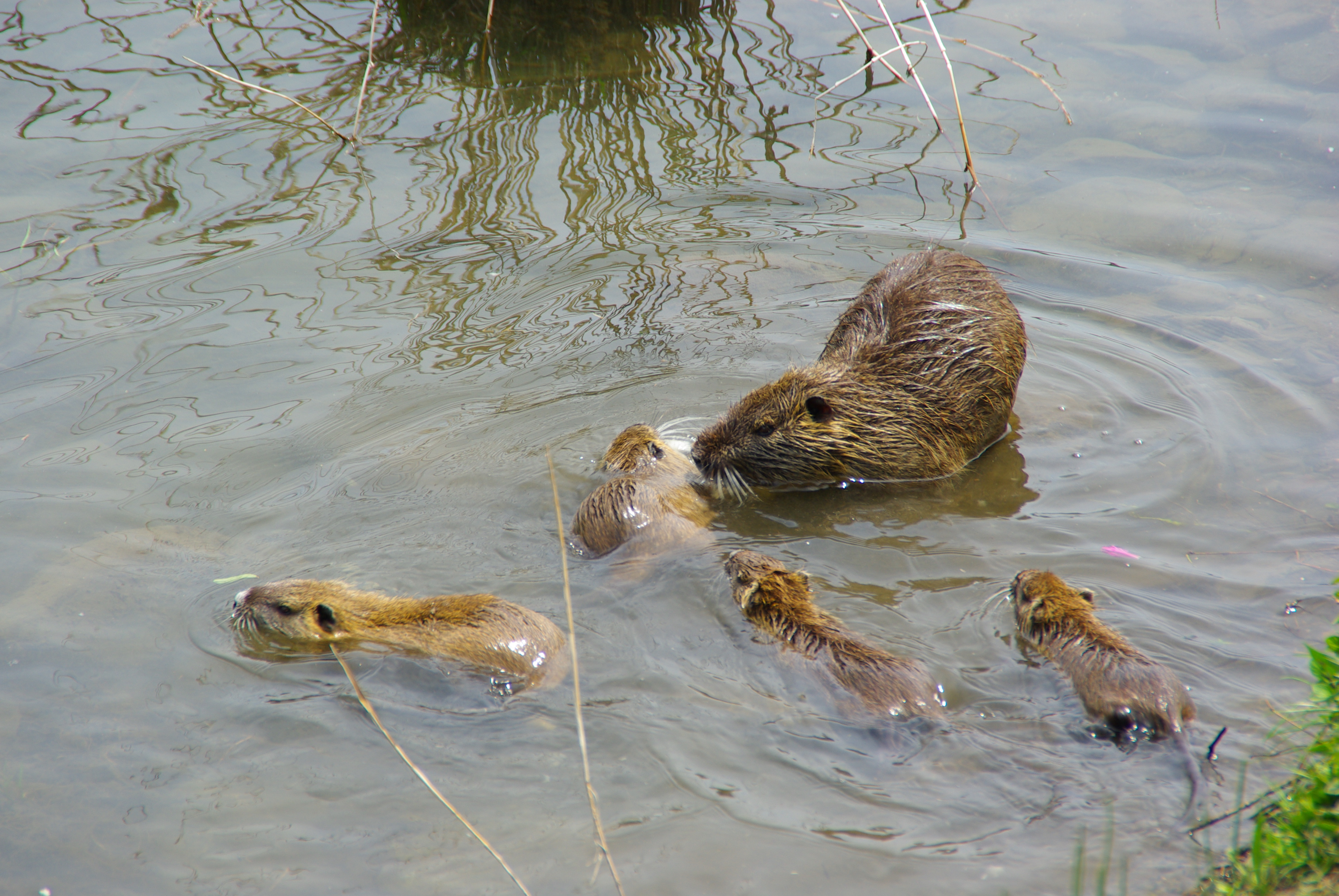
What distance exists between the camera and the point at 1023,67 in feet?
19.4

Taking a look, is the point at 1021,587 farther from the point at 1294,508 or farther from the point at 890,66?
the point at 890,66

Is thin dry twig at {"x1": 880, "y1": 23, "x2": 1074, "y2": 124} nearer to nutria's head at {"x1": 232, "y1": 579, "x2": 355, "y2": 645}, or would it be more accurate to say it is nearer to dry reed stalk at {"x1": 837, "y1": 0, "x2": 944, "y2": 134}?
dry reed stalk at {"x1": 837, "y1": 0, "x2": 944, "y2": 134}

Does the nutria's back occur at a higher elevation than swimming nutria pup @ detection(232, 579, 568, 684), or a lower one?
higher

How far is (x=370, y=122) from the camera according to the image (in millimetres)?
6516

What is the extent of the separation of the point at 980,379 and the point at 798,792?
2293mm

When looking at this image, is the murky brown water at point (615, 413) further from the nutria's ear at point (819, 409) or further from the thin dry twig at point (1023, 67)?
the nutria's ear at point (819, 409)

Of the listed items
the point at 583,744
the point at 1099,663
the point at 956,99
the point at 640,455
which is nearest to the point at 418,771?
the point at 583,744

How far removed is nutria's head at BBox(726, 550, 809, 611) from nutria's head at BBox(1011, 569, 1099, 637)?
711 mm

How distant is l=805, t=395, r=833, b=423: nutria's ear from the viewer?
411 cm

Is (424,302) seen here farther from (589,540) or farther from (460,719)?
(460,719)

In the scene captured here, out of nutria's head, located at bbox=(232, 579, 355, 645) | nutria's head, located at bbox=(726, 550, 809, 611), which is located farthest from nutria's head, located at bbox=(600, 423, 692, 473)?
nutria's head, located at bbox=(232, 579, 355, 645)

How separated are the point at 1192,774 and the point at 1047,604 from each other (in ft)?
2.15

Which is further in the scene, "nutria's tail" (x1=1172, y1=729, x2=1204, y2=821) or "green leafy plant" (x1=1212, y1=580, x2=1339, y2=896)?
"nutria's tail" (x1=1172, y1=729, x2=1204, y2=821)

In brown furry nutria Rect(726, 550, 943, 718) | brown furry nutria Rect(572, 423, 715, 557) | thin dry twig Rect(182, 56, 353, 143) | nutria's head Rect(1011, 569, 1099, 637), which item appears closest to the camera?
brown furry nutria Rect(726, 550, 943, 718)
